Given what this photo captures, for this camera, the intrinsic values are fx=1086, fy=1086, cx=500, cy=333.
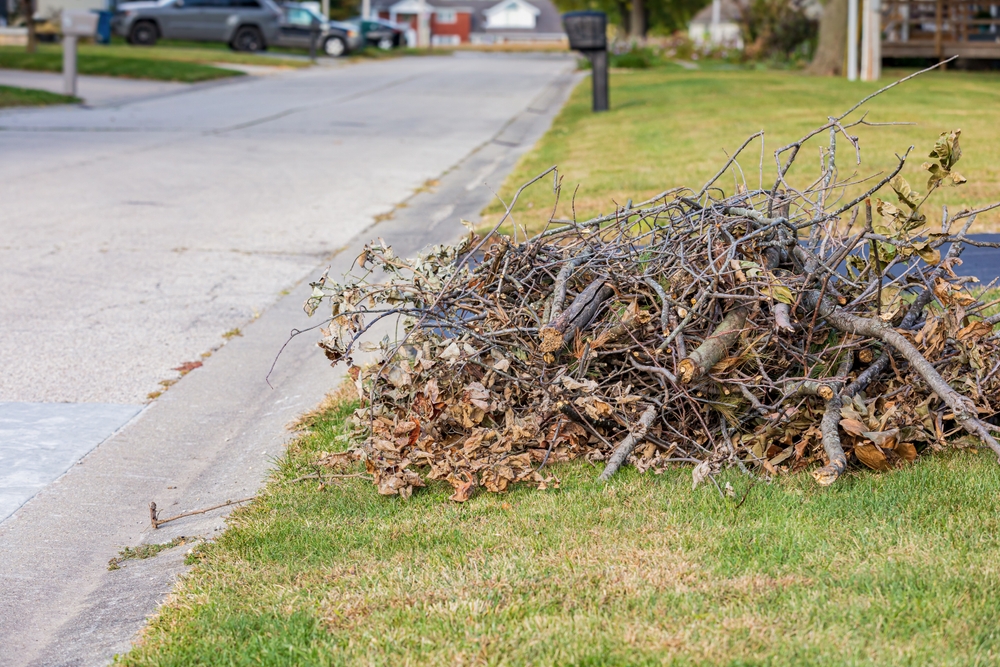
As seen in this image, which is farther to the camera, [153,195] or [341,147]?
[341,147]

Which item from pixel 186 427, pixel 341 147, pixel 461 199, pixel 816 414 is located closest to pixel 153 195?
pixel 461 199

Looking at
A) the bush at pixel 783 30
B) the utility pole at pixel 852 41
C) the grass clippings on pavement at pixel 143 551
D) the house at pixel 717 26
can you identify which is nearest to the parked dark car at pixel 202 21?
the bush at pixel 783 30

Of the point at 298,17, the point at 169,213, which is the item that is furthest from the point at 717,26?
the point at 169,213

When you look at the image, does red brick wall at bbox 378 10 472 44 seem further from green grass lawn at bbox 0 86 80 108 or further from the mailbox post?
the mailbox post

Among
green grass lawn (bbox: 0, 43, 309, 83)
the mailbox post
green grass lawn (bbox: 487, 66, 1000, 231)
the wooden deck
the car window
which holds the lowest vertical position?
green grass lawn (bbox: 487, 66, 1000, 231)

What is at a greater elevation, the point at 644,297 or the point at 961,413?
the point at 644,297

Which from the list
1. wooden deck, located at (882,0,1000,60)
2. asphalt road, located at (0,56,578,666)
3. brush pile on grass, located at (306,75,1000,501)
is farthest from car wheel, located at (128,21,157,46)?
brush pile on grass, located at (306,75,1000,501)

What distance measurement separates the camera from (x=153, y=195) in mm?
10508

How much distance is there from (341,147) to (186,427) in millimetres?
10005

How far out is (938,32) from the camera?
95.3ft

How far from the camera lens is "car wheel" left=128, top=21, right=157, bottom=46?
39.2 metres

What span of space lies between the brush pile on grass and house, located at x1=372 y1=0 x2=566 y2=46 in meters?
95.2

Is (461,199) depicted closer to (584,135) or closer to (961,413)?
(584,135)

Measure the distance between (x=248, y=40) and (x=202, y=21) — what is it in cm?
172
